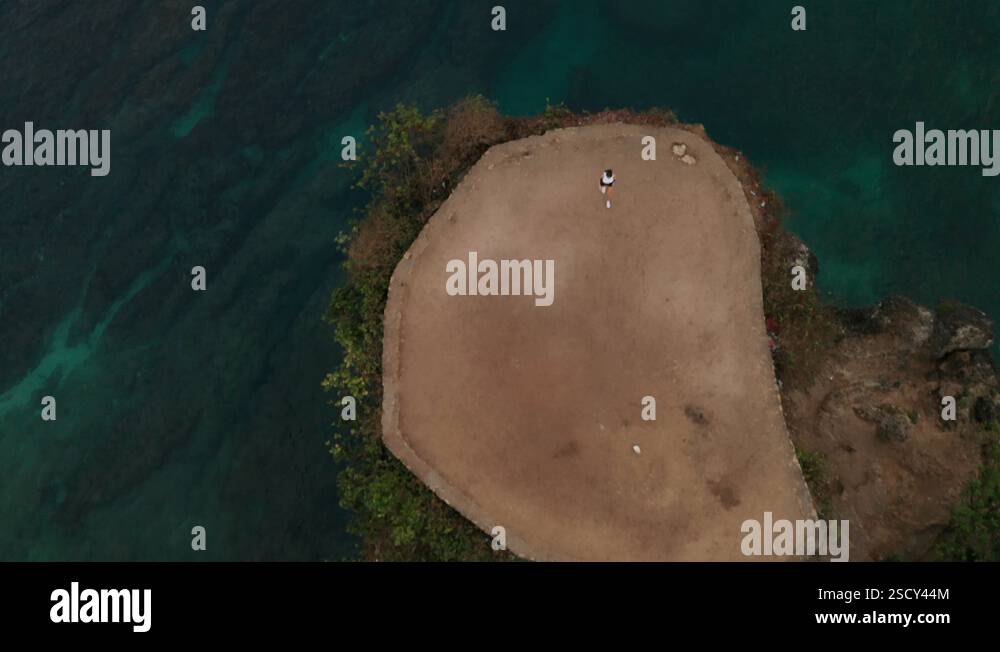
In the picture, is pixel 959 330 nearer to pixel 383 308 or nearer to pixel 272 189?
pixel 383 308

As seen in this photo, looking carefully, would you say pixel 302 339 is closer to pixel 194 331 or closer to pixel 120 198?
pixel 194 331

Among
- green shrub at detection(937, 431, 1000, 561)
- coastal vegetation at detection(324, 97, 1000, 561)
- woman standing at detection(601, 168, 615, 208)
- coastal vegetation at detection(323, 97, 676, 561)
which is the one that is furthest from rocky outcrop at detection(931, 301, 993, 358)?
woman standing at detection(601, 168, 615, 208)

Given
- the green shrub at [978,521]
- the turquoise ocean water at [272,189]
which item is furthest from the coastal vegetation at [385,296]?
the green shrub at [978,521]

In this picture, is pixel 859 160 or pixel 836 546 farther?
pixel 859 160

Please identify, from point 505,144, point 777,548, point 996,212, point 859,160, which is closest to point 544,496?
point 777,548

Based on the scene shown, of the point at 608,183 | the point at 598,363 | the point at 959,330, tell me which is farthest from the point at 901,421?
the point at 608,183

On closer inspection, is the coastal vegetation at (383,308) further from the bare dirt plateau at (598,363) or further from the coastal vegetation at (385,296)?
the bare dirt plateau at (598,363)
